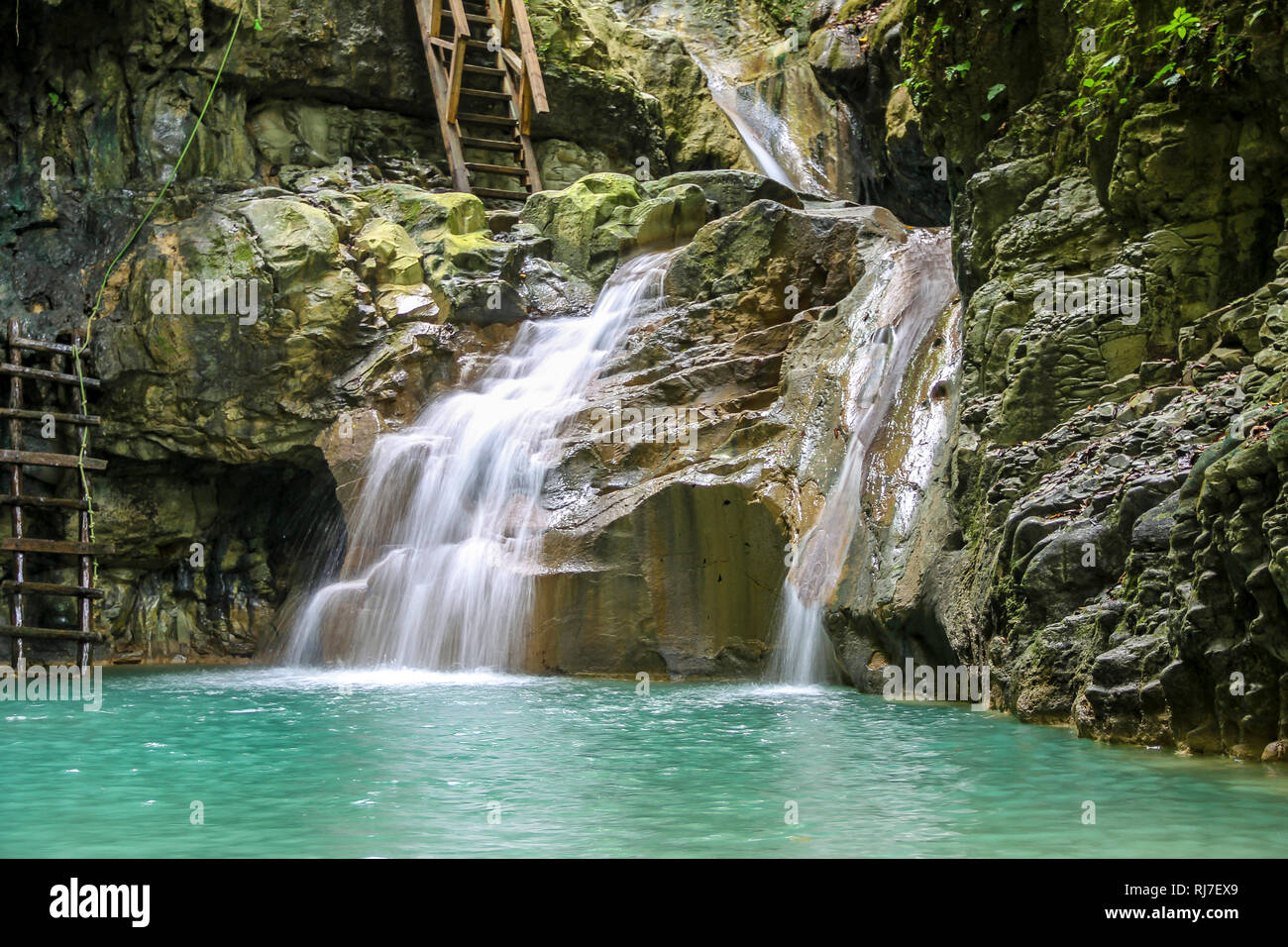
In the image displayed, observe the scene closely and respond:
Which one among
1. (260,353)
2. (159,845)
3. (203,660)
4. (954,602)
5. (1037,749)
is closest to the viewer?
(159,845)

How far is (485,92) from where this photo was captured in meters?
19.5

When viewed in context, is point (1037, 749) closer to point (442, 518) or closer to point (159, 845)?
point (159, 845)

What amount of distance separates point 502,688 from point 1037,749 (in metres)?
4.74

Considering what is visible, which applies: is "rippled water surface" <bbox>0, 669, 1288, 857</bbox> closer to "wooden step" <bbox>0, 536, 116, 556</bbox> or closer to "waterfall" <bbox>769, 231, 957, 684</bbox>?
"waterfall" <bbox>769, 231, 957, 684</bbox>

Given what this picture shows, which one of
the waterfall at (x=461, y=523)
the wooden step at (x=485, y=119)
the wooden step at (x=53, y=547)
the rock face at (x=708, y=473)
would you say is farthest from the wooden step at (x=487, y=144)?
the wooden step at (x=53, y=547)

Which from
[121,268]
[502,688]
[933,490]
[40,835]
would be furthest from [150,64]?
[40,835]

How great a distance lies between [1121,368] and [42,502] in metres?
10.5

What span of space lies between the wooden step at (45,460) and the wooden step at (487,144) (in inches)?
310

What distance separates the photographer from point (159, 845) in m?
4.07

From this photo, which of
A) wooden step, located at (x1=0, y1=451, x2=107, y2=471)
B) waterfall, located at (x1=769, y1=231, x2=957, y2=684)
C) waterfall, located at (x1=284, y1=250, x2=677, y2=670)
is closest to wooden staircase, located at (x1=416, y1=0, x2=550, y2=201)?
waterfall, located at (x1=284, y1=250, x2=677, y2=670)

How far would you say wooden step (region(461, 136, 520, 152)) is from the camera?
745 inches

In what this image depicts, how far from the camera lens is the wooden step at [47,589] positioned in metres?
12.8

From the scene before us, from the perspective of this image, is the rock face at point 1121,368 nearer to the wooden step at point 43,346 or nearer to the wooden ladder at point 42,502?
the wooden ladder at point 42,502

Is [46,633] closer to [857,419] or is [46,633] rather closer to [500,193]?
[857,419]
